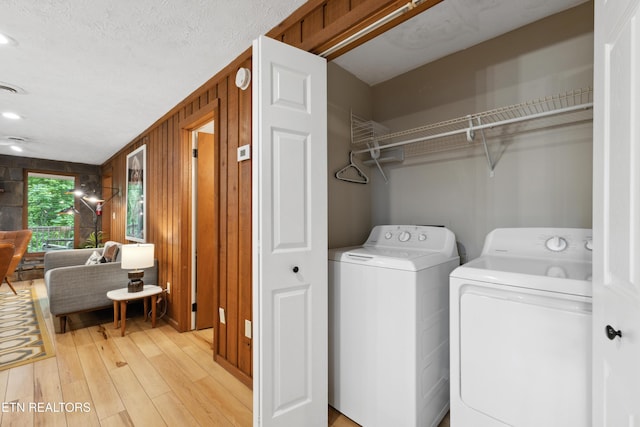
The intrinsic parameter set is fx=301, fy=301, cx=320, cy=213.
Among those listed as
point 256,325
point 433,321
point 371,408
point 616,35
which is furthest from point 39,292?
point 616,35

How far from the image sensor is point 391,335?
60.4 inches

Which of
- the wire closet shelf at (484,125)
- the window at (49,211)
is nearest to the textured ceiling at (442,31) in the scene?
the wire closet shelf at (484,125)


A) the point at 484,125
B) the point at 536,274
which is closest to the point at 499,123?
the point at 484,125

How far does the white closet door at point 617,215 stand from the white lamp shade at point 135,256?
3.37 meters

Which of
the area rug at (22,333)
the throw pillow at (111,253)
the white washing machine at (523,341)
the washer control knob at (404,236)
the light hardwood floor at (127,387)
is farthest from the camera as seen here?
the throw pillow at (111,253)

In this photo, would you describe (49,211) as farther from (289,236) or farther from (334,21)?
(334,21)

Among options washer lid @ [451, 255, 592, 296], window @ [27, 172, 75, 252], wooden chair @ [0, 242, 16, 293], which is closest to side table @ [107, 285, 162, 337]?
wooden chair @ [0, 242, 16, 293]

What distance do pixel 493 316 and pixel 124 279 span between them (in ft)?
11.5

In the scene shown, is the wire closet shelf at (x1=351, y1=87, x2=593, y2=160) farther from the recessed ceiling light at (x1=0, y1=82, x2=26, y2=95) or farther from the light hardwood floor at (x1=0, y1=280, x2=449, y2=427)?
the recessed ceiling light at (x1=0, y1=82, x2=26, y2=95)

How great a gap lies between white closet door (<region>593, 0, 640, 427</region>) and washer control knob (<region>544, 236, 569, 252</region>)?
712 millimetres

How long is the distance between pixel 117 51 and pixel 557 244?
291 centimetres

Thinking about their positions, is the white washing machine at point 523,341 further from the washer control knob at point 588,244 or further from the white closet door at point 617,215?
the white closet door at point 617,215

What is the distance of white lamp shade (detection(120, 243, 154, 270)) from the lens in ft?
9.74

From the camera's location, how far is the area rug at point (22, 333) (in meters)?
2.38
